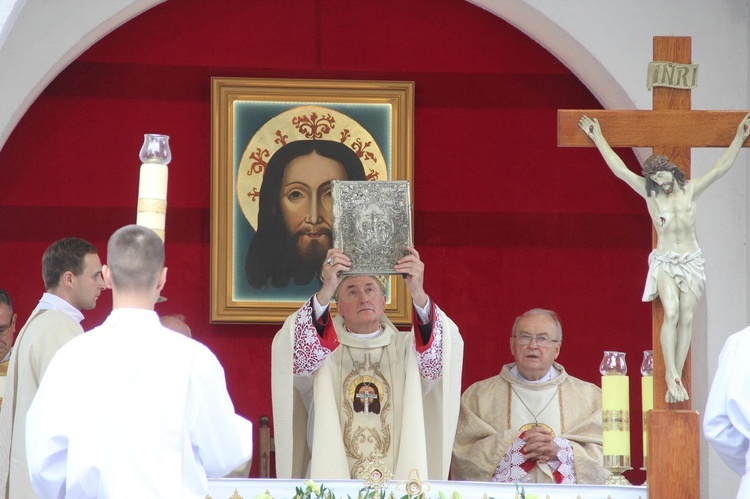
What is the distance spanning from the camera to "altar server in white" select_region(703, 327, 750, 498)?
174 inches

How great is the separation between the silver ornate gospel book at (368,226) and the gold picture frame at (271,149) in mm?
1874

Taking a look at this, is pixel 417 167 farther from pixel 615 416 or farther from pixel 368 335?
pixel 615 416

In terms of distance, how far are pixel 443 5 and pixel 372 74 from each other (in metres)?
0.62

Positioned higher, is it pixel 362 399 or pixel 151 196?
pixel 151 196

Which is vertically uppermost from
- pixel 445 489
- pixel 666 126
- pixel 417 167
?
pixel 417 167

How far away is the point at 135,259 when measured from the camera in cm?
390

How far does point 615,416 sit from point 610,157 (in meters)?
1.04

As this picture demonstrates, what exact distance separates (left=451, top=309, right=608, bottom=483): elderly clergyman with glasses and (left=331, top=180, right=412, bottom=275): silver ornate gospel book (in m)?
1.24

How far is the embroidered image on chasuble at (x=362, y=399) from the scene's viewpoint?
6.20 meters

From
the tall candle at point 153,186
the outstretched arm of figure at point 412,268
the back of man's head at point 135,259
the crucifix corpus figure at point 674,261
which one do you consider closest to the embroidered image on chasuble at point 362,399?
the outstretched arm of figure at point 412,268

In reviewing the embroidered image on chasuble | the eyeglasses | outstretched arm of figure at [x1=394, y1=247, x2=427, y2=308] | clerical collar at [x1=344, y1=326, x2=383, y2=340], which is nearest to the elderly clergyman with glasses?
the eyeglasses

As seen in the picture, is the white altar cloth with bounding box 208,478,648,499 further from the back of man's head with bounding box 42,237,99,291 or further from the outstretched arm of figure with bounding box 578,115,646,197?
the back of man's head with bounding box 42,237,99,291

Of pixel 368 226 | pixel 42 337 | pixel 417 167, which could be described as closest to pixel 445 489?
pixel 368 226

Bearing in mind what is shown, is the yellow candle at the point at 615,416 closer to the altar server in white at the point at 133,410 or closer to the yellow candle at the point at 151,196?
the altar server in white at the point at 133,410
